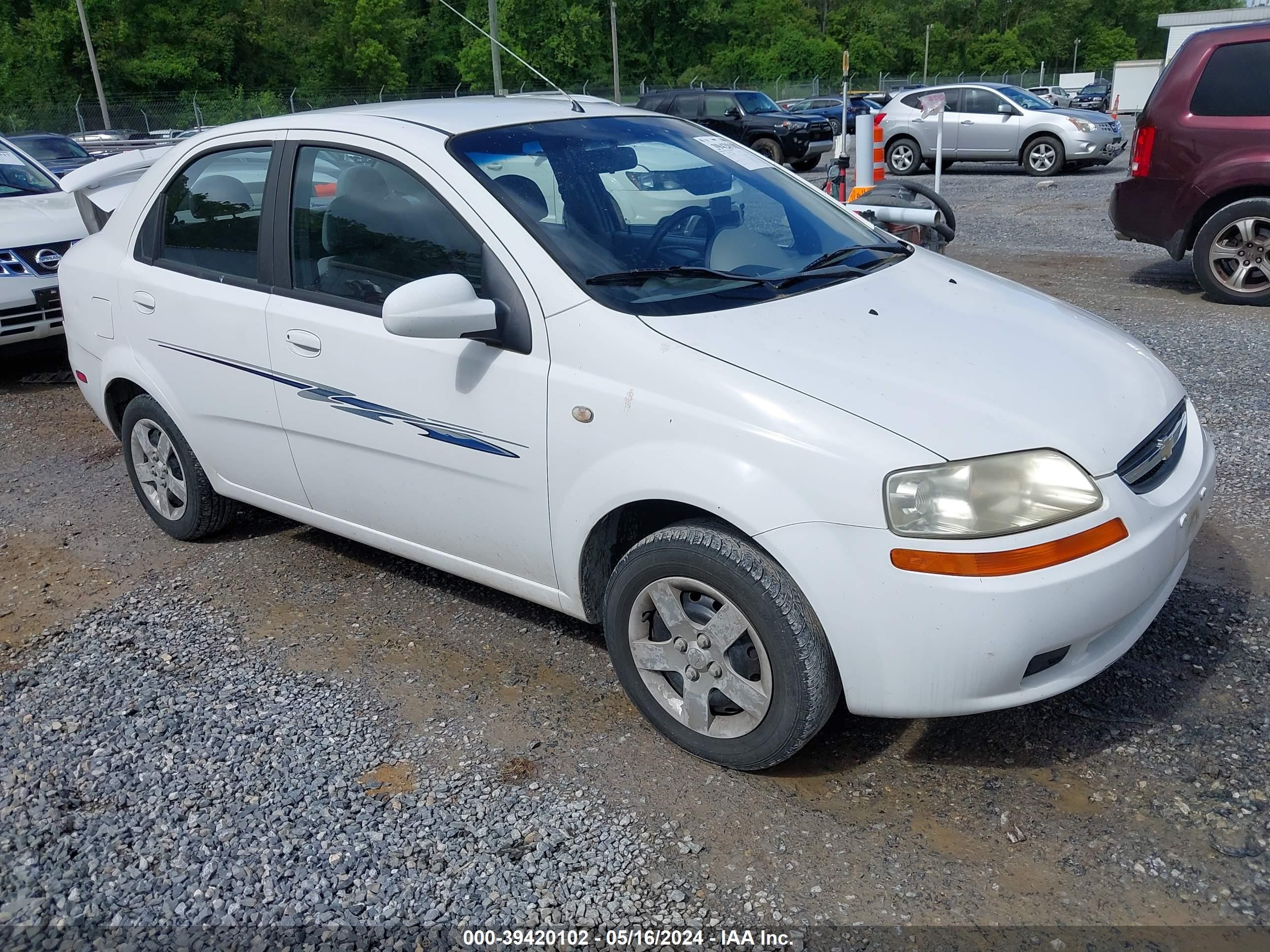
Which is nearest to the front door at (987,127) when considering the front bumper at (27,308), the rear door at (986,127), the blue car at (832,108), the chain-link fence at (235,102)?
the rear door at (986,127)

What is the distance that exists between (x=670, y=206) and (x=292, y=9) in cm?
6970

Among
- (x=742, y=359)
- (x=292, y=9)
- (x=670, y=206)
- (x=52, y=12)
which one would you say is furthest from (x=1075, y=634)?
(x=292, y=9)

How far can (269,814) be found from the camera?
2883mm

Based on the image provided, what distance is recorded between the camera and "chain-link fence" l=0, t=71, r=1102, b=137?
130ft

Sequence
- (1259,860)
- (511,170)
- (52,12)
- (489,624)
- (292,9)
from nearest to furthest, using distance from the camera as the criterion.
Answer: (1259,860)
(511,170)
(489,624)
(52,12)
(292,9)

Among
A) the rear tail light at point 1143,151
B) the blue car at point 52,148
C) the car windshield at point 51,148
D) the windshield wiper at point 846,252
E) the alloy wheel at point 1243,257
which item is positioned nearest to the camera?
the windshield wiper at point 846,252

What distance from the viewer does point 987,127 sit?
713 inches

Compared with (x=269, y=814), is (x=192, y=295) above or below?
above

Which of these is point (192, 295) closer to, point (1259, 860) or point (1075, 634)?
point (1075, 634)

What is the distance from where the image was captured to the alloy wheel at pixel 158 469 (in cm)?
456

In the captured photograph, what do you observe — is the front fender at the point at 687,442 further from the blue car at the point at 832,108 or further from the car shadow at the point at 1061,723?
the blue car at the point at 832,108

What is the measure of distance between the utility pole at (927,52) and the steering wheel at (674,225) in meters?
84.9

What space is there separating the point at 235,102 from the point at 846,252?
4672 cm

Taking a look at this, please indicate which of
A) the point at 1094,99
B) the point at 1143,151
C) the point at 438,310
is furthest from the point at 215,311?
the point at 1094,99
